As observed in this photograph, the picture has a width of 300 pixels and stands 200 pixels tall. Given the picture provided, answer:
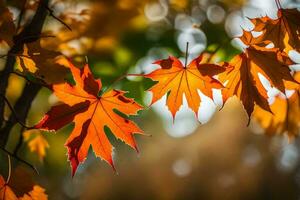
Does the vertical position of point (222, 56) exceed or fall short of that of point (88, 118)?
it falls short

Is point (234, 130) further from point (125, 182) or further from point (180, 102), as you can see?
point (180, 102)

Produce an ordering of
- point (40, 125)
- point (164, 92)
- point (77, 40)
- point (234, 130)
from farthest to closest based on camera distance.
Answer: point (234, 130) < point (77, 40) < point (164, 92) < point (40, 125)

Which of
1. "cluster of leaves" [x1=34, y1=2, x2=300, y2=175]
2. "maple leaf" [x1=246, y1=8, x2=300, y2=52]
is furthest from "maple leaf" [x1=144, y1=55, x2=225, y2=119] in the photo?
"maple leaf" [x1=246, y1=8, x2=300, y2=52]

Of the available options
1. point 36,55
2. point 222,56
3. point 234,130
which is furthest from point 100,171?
point 36,55

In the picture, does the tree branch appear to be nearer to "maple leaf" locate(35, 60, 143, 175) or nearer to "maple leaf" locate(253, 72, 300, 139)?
"maple leaf" locate(35, 60, 143, 175)

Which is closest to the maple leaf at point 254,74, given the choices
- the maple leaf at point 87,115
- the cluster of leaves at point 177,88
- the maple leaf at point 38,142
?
the cluster of leaves at point 177,88

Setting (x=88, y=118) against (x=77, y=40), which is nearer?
(x=88, y=118)
